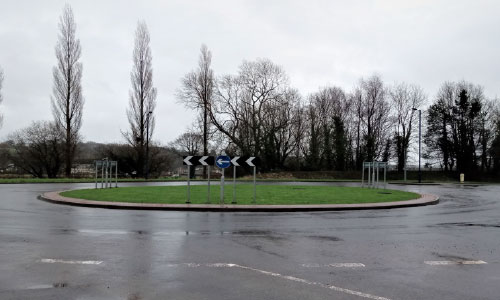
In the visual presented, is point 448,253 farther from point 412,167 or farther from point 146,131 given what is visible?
point 412,167

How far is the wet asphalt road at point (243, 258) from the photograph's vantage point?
Answer: 17.8 feet

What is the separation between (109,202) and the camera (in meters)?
17.4

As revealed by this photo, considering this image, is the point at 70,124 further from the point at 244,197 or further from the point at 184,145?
the point at 184,145

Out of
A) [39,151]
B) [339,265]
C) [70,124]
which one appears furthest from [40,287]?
[39,151]

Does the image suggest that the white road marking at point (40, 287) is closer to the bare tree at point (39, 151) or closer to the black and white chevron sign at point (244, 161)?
the black and white chevron sign at point (244, 161)

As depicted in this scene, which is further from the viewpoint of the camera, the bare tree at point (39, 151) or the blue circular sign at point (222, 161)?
the bare tree at point (39, 151)

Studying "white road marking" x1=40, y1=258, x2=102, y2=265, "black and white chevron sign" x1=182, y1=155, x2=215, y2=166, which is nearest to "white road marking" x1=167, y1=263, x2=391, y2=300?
"white road marking" x1=40, y1=258, x2=102, y2=265

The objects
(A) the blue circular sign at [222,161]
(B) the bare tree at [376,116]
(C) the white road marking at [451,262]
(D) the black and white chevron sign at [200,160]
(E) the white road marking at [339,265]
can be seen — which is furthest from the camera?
(B) the bare tree at [376,116]

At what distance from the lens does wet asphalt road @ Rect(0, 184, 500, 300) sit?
542 cm

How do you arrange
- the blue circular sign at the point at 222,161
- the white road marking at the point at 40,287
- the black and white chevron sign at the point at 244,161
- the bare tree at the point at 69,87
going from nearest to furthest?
1. the white road marking at the point at 40,287
2. the blue circular sign at the point at 222,161
3. the black and white chevron sign at the point at 244,161
4. the bare tree at the point at 69,87

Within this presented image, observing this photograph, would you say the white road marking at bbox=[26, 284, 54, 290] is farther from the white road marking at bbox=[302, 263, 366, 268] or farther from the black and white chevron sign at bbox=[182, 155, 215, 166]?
the black and white chevron sign at bbox=[182, 155, 215, 166]

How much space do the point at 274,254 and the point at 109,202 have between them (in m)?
11.6

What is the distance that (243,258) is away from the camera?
7375 mm

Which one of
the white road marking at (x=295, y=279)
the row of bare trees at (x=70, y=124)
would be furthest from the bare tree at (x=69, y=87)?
the white road marking at (x=295, y=279)
